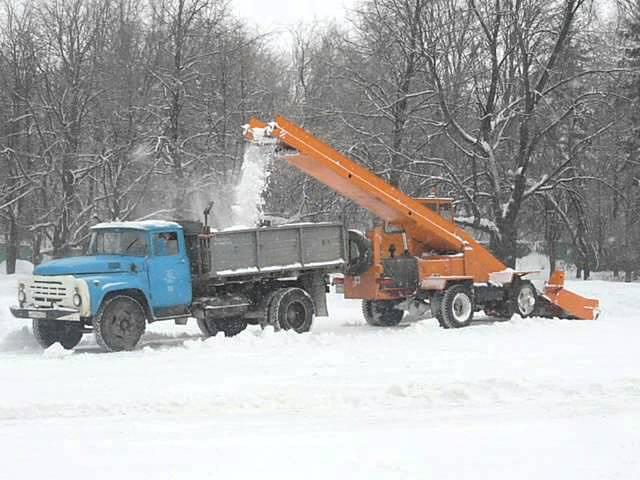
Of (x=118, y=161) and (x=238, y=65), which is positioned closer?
(x=118, y=161)

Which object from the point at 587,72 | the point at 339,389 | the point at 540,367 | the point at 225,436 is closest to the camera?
the point at 225,436

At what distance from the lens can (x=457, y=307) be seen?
18.3m

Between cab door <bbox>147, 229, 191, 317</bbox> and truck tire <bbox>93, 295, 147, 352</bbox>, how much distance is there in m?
0.46

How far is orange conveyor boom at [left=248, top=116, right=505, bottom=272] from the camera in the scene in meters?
16.5

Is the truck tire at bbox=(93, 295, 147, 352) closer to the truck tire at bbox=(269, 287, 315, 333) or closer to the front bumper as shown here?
the front bumper

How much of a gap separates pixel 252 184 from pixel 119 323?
162 inches

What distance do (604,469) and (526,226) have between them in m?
34.0

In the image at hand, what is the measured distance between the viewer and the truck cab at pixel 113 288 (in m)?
14.5

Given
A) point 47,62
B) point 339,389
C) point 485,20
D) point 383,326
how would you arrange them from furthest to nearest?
point 47,62, point 485,20, point 383,326, point 339,389

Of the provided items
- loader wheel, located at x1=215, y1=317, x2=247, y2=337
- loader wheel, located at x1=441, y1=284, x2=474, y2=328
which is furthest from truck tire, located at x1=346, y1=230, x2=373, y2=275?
loader wheel, located at x1=215, y1=317, x2=247, y2=337

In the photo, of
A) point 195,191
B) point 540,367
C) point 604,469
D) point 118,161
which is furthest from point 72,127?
point 604,469

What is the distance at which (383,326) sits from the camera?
19250mm

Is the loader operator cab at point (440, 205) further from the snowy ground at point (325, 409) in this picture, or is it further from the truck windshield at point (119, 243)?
the truck windshield at point (119, 243)

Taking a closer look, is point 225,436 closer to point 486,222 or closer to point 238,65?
point 486,222
